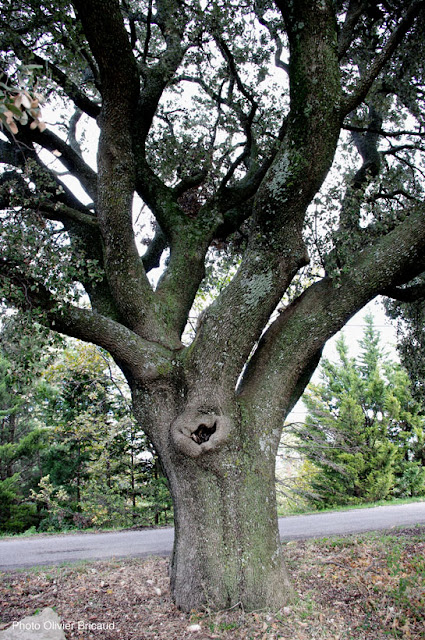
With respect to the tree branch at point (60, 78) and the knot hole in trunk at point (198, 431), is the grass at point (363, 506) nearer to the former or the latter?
the knot hole in trunk at point (198, 431)

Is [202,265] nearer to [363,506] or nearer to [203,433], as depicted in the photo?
[203,433]

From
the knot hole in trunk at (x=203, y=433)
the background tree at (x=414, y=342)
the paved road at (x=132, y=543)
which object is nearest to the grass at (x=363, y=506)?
the paved road at (x=132, y=543)

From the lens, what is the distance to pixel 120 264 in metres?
5.11

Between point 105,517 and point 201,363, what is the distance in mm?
8144

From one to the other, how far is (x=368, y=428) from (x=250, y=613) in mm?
12655

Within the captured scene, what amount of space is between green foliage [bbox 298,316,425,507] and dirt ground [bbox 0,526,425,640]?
31.7 feet

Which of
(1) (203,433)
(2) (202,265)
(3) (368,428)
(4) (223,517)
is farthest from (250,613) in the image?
(3) (368,428)

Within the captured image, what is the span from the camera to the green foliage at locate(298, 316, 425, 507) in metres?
14.6

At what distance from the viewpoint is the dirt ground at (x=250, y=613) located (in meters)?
3.48

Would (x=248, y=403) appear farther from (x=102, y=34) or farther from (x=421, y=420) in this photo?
(x=421, y=420)

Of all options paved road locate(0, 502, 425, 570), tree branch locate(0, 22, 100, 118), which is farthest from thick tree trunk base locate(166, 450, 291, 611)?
tree branch locate(0, 22, 100, 118)

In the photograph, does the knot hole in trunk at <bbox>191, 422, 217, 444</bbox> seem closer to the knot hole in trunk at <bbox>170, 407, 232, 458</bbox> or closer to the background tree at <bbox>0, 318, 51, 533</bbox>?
the knot hole in trunk at <bbox>170, 407, 232, 458</bbox>

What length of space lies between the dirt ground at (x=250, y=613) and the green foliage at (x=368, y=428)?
9671 millimetres

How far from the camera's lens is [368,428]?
15.2 meters
